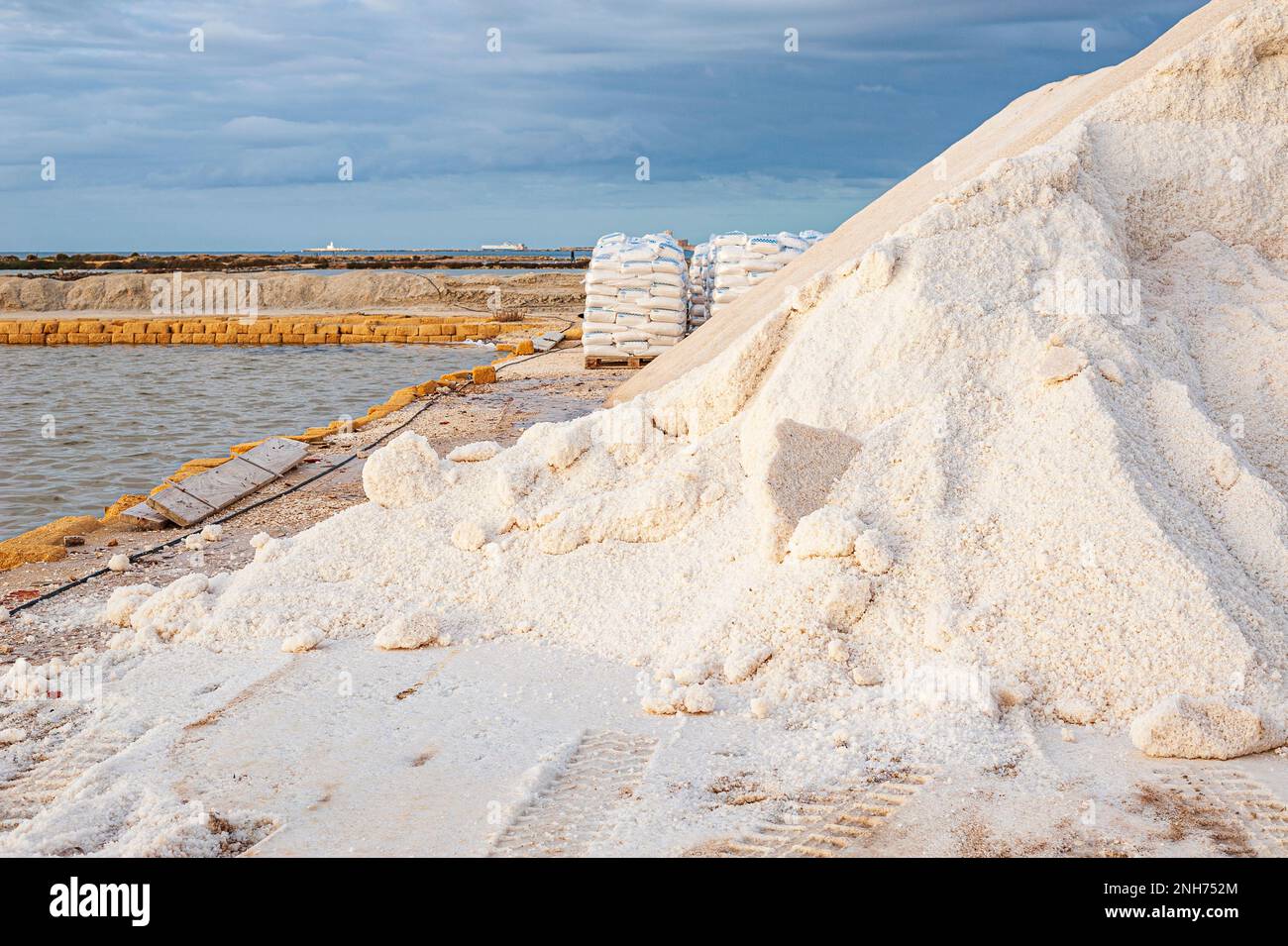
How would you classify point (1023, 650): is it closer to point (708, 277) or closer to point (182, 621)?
point (182, 621)

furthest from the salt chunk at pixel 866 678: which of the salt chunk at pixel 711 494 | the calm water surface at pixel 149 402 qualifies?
the calm water surface at pixel 149 402

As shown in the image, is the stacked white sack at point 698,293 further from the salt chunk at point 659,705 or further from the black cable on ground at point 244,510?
the salt chunk at point 659,705

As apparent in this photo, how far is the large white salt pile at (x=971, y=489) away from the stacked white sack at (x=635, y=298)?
6262mm

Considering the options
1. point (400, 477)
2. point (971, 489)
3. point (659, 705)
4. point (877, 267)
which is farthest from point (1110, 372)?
point (400, 477)

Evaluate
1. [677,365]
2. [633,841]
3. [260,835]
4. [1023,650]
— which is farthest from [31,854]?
[677,365]

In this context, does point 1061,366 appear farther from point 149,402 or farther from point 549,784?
point 149,402

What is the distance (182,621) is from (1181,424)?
3782mm

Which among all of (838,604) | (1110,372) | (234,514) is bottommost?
(234,514)

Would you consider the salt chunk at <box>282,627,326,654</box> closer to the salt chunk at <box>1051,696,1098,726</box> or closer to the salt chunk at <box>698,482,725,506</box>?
the salt chunk at <box>698,482,725,506</box>

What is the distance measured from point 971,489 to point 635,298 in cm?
824

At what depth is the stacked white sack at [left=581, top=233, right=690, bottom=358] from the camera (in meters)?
11.4

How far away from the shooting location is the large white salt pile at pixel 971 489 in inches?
125

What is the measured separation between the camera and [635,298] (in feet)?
38.0

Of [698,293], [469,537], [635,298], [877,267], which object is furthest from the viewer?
[698,293]
